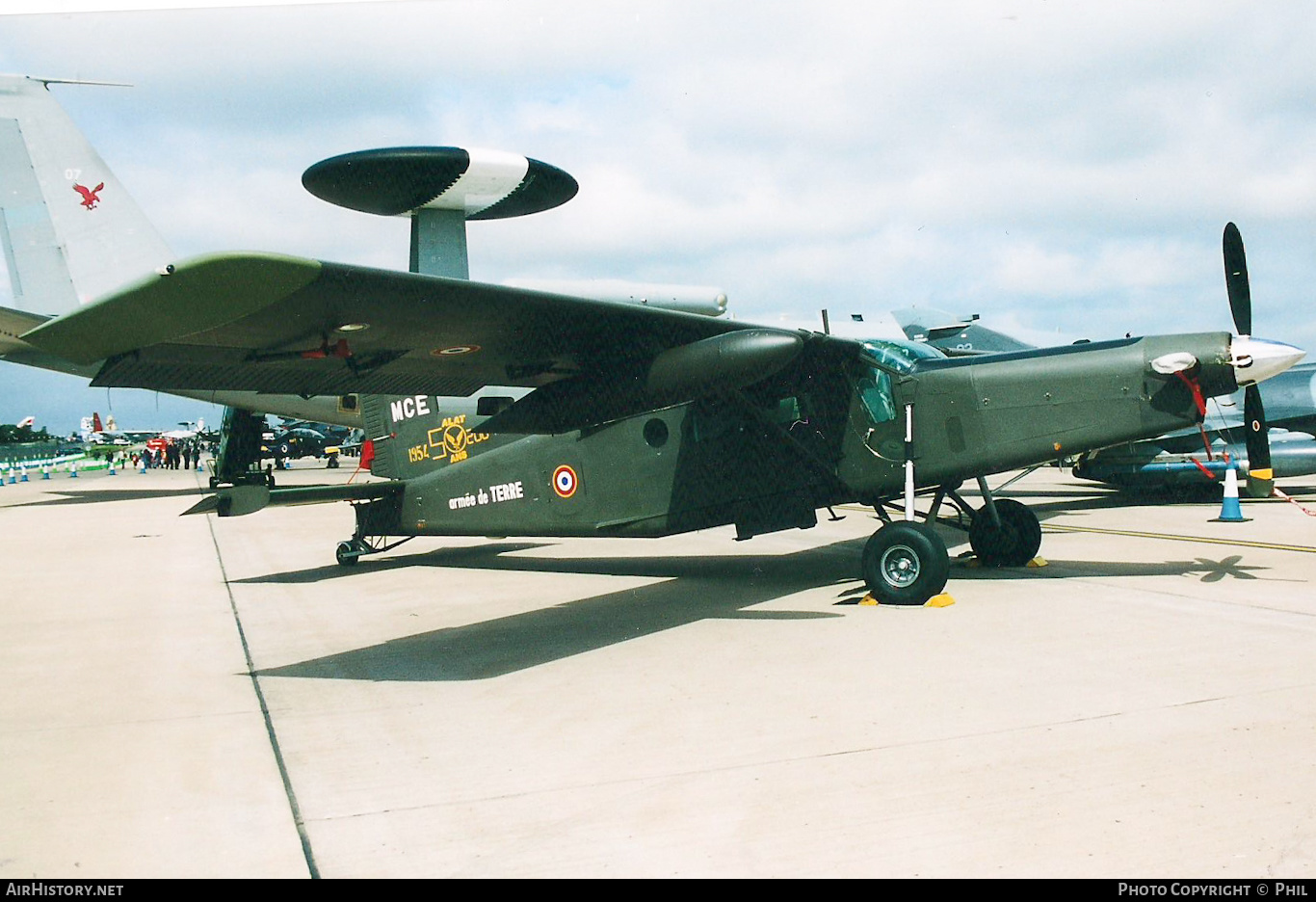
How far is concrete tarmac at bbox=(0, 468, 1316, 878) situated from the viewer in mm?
3322

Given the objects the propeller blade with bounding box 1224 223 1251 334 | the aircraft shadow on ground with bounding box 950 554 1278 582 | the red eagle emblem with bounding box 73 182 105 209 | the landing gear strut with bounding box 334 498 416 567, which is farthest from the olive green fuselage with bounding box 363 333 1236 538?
the red eagle emblem with bounding box 73 182 105 209

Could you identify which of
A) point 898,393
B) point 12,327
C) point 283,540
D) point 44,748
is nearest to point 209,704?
point 44,748

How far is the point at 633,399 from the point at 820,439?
2.25m

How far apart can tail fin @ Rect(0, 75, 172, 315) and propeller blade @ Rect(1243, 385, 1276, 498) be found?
16991 millimetres

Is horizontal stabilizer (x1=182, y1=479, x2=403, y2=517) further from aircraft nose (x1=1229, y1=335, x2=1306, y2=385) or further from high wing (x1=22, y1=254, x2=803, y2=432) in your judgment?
aircraft nose (x1=1229, y1=335, x2=1306, y2=385)

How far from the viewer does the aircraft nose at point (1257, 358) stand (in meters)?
7.73

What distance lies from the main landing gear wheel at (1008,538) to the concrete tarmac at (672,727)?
0.28 m

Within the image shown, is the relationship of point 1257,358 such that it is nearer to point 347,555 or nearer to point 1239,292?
Result: point 1239,292

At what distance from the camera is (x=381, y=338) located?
593 centimetres

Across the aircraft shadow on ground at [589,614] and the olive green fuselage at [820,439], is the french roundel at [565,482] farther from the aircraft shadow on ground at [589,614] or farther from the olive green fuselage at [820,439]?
the aircraft shadow on ground at [589,614]

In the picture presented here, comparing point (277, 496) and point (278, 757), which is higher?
point (277, 496)

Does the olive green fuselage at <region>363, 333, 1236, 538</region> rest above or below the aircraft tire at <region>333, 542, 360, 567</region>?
above

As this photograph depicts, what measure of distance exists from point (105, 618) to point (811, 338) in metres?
6.84

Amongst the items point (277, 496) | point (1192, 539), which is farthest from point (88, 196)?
point (1192, 539)
